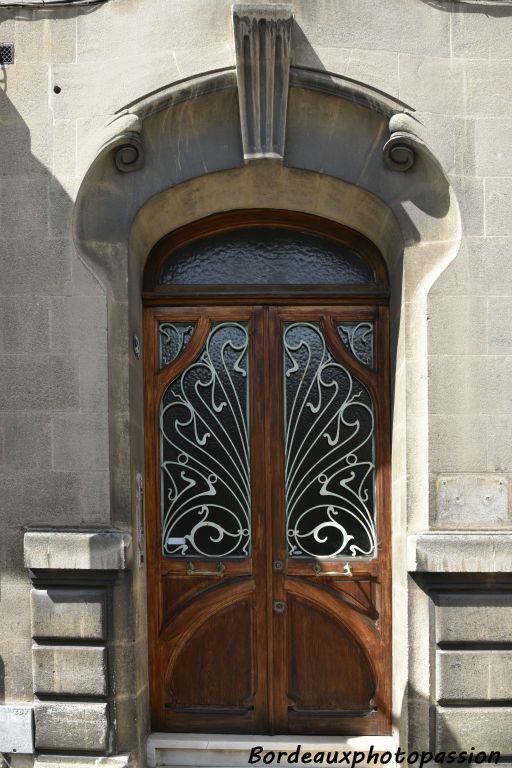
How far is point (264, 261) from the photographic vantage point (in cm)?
753

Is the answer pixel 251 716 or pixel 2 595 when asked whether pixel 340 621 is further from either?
pixel 2 595

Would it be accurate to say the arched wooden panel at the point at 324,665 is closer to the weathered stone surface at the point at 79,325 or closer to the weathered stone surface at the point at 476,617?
the weathered stone surface at the point at 476,617

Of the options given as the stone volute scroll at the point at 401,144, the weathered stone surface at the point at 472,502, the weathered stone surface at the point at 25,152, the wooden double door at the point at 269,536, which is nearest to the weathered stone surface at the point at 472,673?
the wooden double door at the point at 269,536

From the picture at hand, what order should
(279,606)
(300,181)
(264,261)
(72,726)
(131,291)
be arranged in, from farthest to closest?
(264,261)
(279,606)
(300,181)
(131,291)
(72,726)

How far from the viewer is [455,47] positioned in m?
6.75

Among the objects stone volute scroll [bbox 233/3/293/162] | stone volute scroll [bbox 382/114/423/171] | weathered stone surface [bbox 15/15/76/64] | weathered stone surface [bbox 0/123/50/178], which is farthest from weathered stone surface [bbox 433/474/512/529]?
weathered stone surface [bbox 15/15/76/64]

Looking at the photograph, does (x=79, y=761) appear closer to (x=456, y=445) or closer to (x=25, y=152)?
A: (x=456, y=445)

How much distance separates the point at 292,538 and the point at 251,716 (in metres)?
1.41

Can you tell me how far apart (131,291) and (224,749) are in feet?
11.5

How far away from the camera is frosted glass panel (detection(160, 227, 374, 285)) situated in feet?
24.6

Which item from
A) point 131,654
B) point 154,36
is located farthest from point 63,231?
point 131,654

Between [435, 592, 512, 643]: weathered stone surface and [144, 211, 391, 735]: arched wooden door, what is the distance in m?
0.77

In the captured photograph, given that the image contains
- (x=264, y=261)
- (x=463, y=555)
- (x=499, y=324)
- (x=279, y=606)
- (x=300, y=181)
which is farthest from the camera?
(x=264, y=261)

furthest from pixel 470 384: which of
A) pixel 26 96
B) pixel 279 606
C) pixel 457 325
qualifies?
pixel 26 96
